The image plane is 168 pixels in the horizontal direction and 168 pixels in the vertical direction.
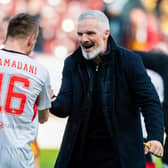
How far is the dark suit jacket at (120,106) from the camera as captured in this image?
5.07 m

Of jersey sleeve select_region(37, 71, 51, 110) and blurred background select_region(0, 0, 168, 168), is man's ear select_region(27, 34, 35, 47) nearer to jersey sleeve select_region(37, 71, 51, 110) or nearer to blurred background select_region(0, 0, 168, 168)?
jersey sleeve select_region(37, 71, 51, 110)

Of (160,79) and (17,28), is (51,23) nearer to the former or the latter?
(160,79)

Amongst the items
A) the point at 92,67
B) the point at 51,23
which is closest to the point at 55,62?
the point at 51,23

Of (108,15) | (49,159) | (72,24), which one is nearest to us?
(49,159)

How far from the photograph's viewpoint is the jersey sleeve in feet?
16.1

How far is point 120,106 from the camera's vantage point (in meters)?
5.10

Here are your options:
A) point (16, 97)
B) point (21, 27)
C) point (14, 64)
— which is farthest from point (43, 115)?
point (21, 27)

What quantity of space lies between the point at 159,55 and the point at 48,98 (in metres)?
2.18

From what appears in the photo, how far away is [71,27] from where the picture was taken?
16.6 m

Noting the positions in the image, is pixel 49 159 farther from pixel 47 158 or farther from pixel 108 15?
pixel 108 15

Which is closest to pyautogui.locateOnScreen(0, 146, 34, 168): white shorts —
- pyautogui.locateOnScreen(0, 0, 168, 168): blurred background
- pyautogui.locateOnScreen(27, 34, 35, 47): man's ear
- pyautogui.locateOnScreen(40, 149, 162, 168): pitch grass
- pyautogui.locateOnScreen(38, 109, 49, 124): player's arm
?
pyautogui.locateOnScreen(38, 109, 49, 124): player's arm

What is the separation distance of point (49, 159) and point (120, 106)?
6039 millimetres

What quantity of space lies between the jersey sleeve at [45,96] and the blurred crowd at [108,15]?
9.88 meters

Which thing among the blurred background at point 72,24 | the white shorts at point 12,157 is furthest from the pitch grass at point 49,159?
the white shorts at point 12,157
